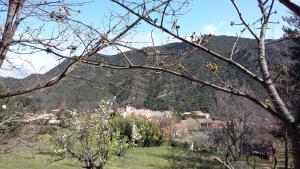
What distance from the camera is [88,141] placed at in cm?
1761

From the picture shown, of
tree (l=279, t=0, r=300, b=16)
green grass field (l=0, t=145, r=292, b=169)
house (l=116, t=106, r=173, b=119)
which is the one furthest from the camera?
house (l=116, t=106, r=173, b=119)

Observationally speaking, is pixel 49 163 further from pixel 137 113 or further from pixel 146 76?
pixel 137 113

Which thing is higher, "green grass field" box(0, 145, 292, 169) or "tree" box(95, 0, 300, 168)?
"tree" box(95, 0, 300, 168)

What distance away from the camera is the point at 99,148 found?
693 inches

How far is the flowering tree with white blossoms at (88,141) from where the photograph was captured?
17.5m

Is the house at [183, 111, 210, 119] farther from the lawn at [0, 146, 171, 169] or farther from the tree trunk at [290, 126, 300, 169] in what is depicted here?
the tree trunk at [290, 126, 300, 169]

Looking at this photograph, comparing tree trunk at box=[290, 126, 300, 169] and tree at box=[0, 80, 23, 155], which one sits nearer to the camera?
tree trunk at box=[290, 126, 300, 169]

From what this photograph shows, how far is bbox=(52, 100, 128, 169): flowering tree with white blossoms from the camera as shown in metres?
17.5

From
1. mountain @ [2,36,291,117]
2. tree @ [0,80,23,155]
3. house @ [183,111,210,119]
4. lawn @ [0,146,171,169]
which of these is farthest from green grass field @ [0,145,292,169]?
house @ [183,111,210,119]

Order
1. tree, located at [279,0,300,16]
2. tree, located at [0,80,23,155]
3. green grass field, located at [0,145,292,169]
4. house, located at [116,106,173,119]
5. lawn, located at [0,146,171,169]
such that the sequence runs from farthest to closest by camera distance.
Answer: house, located at [116,106,173,119]
lawn, located at [0,146,171,169]
green grass field, located at [0,145,292,169]
tree, located at [0,80,23,155]
tree, located at [279,0,300,16]

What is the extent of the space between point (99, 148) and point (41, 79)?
Answer: 41.7 ft

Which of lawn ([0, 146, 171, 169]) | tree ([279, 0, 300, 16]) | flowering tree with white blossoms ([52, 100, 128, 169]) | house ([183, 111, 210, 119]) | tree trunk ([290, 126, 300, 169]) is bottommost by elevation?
lawn ([0, 146, 171, 169])

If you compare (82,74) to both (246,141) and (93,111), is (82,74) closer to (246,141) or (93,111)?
(93,111)

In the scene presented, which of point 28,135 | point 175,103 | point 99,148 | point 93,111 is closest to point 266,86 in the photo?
point 28,135
